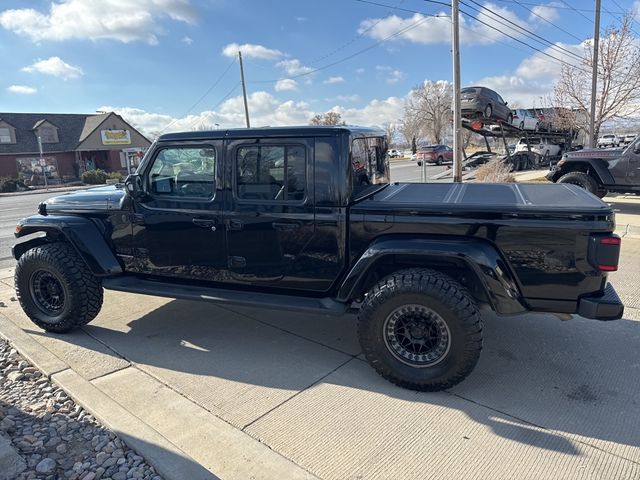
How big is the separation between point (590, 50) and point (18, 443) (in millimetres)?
19252

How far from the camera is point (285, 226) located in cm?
343

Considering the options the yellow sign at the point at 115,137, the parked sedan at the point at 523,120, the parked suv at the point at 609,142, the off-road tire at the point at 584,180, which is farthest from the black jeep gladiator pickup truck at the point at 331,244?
the yellow sign at the point at 115,137

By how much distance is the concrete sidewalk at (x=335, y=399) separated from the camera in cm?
243

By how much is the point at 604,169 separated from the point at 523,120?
13290 millimetres

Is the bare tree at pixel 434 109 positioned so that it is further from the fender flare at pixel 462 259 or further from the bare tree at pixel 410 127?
the fender flare at pixel 462 259

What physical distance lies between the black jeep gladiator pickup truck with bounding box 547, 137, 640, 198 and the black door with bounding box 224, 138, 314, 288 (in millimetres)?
7129

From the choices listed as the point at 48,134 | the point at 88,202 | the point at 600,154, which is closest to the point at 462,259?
the point at 88,202

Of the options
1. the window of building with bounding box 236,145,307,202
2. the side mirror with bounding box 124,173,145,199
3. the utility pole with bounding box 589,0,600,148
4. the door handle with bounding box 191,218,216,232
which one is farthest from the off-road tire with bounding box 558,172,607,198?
the side mirror with bounding box 124,173,145,199

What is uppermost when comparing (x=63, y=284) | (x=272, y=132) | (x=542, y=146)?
(x=542, y=146)

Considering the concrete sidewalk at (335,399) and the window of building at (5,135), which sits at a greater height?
the window of building at (5,135)

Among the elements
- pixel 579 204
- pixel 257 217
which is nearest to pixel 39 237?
pixel 257 217

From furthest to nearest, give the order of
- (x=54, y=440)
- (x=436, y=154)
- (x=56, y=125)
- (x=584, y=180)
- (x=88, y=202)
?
(x=56, y=125) → (x=436, y=154) → (x=584, y=180) → (x=88, y=202) → (x=54, y=440)

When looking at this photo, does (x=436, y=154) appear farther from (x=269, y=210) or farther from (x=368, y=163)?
(x=269, y=210)

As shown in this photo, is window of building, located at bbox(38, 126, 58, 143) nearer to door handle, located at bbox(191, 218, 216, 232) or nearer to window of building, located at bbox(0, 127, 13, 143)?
window of building, located at bbox(0, 127, 13, 143)
